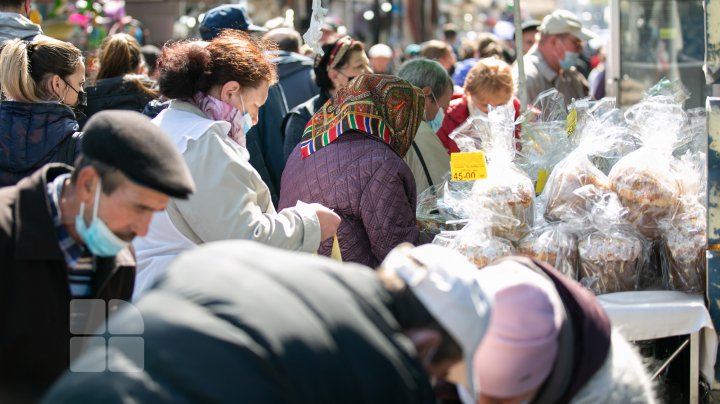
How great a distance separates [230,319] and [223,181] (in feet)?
4.73

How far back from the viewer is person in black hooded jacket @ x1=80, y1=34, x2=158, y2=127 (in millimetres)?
5156

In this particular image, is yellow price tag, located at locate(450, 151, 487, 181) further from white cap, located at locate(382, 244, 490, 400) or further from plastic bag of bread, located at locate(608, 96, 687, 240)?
white cap, located at locate(382, 244, 490, 400)

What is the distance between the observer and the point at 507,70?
17.6 feet

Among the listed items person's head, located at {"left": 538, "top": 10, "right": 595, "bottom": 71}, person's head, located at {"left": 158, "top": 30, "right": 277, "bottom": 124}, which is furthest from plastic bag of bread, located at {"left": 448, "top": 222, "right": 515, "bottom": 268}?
person's head, located at {"left": 538, "top": 10, "right": 595, "bottom": 71}

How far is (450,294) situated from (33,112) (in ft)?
9.12

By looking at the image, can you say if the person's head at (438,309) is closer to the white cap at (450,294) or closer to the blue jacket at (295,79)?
the white cap at (450,294)

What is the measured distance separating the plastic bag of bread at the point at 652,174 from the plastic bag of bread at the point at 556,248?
25 centimetres

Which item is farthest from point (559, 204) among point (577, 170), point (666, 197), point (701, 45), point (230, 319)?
point (701, 45)

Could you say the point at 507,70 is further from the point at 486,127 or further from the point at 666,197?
the point at 666,197

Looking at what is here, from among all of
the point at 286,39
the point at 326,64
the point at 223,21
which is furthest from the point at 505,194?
the point at 286,39

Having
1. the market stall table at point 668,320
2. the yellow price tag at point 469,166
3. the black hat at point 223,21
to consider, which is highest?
the black hat at point 223,21

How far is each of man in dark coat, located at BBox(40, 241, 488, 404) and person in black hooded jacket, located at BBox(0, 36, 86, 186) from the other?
7.90 ft

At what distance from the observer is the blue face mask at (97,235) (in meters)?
2.00

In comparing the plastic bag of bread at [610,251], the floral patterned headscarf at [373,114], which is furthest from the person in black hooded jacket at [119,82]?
the plastic bag of bread at [610,251]
